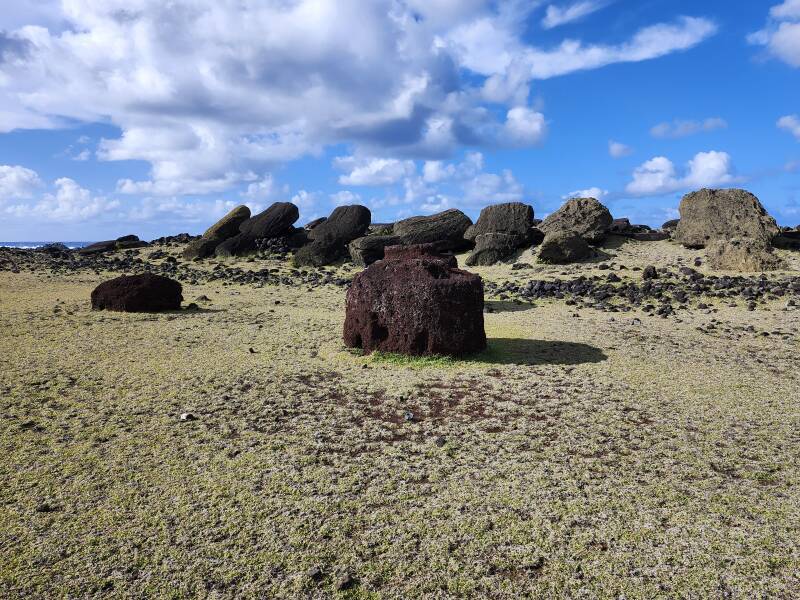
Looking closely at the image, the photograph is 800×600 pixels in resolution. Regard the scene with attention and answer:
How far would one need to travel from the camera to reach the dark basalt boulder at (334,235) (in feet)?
74.5

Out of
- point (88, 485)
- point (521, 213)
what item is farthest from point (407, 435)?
point (521, 213)

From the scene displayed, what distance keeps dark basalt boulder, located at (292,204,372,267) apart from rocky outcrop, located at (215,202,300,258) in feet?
5.68

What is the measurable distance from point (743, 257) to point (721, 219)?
3295 mm

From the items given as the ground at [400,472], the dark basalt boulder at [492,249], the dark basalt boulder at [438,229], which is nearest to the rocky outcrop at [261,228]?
the dark basalt boulder at [438,229]

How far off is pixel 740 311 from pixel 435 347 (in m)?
7.61

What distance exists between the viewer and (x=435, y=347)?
8383 mm

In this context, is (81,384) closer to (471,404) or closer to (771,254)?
(471,404)

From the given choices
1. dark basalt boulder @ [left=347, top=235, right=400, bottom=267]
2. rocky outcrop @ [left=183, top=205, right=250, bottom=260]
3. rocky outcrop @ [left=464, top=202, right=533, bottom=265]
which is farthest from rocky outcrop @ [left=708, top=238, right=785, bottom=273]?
rocky outcrop @ [left=183, top=205, right=250, bottom=260]

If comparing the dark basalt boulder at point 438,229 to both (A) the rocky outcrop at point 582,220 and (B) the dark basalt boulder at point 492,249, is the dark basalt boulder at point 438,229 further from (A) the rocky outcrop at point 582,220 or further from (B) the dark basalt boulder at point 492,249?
(A) the rocky outcrop at point 582,220

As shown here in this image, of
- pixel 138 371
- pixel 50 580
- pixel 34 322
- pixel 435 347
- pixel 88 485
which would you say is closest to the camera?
pixel 50 580

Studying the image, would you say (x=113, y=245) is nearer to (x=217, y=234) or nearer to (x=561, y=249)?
(x=217, y=234)

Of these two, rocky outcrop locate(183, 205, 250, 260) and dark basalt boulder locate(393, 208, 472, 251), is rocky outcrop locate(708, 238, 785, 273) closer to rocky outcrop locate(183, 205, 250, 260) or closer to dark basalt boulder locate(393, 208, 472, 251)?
dark basalt boulder locate(393, 208, 472, 251)

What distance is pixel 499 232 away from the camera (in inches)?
867

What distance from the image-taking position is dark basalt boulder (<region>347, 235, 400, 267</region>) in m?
21.8
